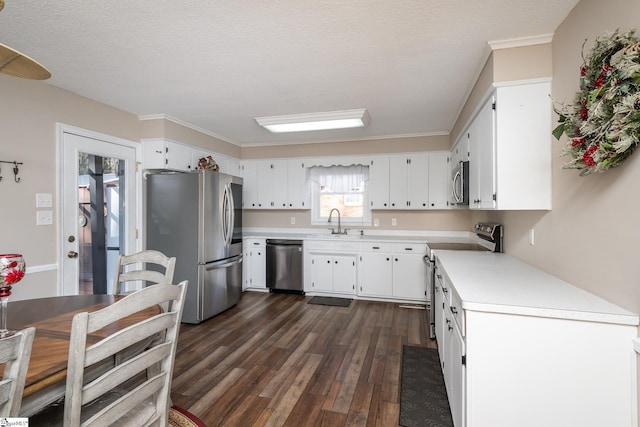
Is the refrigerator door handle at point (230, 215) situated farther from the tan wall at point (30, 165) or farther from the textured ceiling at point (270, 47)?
the tan wall at point (30, 165)

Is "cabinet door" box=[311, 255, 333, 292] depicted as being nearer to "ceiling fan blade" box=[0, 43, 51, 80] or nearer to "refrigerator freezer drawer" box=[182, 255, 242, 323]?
"refrigerator freezer drawer" box=[182, 255, 242, 323]

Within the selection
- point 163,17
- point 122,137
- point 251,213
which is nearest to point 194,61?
point 163,17

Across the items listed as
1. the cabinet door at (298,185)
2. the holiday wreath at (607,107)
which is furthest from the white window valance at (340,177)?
the holiday wreath at (607,107)

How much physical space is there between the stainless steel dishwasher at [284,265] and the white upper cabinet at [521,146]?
128 inches

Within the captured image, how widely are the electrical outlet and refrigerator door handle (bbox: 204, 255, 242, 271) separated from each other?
1564 mm

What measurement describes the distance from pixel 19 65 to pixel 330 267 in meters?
4.03

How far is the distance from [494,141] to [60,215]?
12.9 feet

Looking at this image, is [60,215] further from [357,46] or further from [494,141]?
[494,141]

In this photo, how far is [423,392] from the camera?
228cm

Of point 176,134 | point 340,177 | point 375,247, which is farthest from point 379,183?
point 176,134

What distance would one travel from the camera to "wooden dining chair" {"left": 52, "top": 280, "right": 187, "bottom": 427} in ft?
3.16

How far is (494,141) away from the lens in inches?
86.0

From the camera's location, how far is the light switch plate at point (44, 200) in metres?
2.80

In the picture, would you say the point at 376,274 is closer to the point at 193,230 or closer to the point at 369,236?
the point at 369,236
